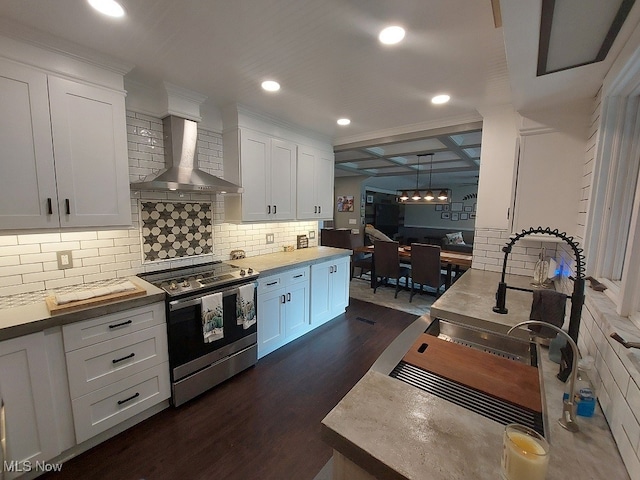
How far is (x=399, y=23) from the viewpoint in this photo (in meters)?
1.46

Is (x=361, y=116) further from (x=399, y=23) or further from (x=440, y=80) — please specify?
(x=399, y=23)

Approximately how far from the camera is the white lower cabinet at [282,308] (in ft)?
8.52

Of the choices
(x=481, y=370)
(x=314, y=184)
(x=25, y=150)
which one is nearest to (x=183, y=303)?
(x=25, y=150)

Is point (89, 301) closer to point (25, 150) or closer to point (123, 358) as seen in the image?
point (123, 358)

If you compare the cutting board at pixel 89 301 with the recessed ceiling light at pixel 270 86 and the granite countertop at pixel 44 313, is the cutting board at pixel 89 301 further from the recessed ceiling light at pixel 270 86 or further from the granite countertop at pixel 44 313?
the recessed ceiling light at pixel 270 86

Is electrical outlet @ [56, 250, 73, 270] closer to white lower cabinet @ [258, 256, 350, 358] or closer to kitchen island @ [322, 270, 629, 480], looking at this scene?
white lower cabinet @ [258, 256, 350, 358]

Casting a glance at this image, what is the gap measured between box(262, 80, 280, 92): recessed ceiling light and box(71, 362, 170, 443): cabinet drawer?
2.30 m

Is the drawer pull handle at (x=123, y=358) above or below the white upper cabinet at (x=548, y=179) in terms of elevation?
below

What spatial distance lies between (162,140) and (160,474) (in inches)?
96.1

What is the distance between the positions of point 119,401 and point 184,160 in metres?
1.89

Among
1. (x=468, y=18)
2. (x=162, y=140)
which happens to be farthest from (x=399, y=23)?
(x=162, y=140)

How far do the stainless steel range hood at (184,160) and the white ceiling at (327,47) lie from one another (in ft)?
1.08

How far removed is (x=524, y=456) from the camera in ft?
1.95

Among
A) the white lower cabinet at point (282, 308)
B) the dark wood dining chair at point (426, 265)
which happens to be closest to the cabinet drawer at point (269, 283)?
the white lower cabinet at point (282, 308)
